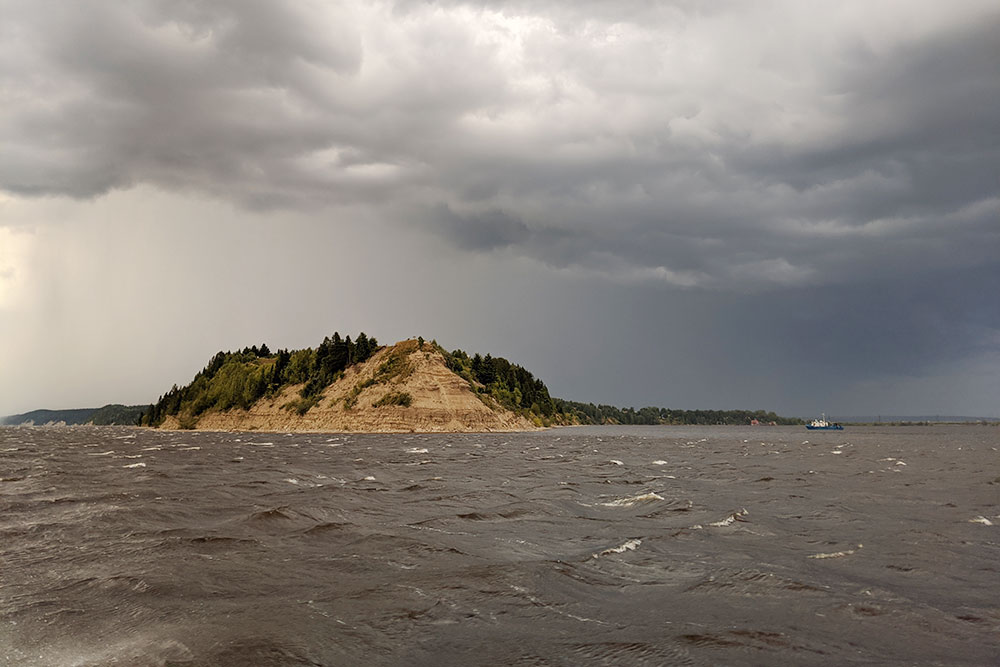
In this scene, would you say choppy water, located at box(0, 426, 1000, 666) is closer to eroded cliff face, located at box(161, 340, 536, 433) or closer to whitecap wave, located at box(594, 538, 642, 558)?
whitecap wave, located at box(594, 538, 642, 558)

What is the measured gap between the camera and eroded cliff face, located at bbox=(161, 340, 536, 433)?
15900 centimetres

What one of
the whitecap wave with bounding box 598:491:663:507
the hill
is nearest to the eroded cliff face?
the hill

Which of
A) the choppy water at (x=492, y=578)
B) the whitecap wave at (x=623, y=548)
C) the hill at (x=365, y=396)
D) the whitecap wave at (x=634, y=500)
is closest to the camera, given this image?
the choppy water at (x=492, y=578)

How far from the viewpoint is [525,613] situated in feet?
34.2

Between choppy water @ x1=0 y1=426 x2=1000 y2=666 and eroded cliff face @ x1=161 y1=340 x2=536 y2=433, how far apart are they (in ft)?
437

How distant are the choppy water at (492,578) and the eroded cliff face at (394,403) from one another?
133259 mm

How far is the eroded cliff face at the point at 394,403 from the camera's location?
159 m

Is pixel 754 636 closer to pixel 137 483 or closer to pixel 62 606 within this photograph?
pixel 62 606

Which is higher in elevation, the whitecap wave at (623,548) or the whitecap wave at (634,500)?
the whitecap wave at (623,548)

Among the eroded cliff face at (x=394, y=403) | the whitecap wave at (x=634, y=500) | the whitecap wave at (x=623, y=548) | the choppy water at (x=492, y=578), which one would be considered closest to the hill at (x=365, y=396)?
the eroded cliff face at (x=394, y=403)

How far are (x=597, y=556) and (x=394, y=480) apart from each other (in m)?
19.8

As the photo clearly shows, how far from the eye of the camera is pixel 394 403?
160 m

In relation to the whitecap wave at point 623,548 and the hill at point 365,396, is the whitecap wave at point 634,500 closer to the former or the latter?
the whitecap wave at point 623,548

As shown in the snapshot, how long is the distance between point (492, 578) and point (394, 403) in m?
150
